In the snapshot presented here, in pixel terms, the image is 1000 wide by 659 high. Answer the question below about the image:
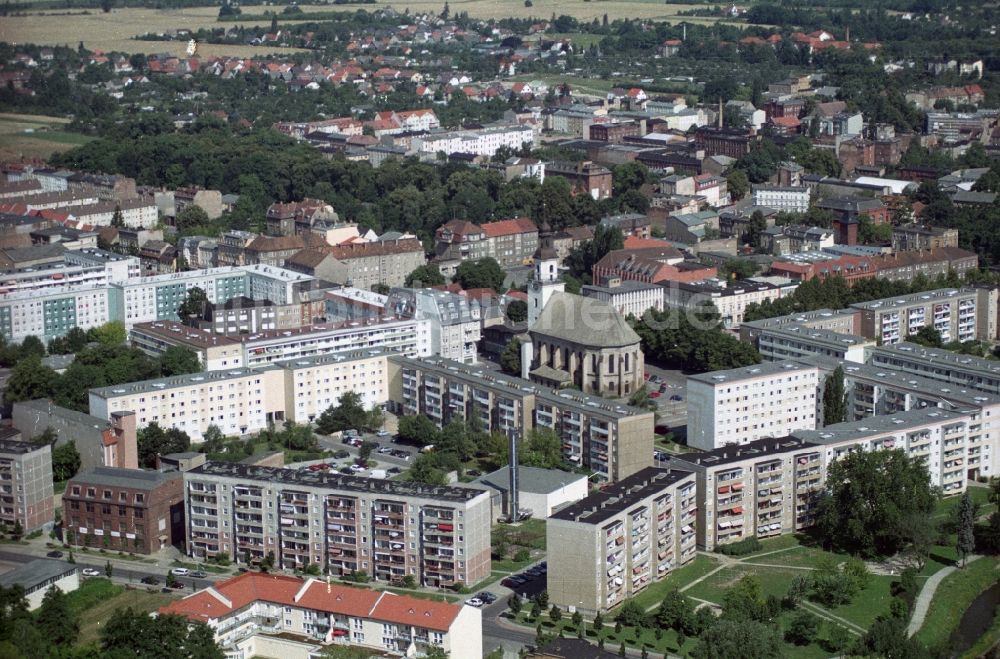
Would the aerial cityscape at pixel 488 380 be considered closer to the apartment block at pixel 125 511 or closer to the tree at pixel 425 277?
the apartment block at pixel 125 511

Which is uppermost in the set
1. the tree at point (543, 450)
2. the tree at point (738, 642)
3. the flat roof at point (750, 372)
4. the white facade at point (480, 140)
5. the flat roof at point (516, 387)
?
the white facade at point (480, 140)

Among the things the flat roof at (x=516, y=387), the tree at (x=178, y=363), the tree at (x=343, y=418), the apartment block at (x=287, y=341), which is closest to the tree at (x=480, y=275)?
the apartment block at (x=287, y=341)

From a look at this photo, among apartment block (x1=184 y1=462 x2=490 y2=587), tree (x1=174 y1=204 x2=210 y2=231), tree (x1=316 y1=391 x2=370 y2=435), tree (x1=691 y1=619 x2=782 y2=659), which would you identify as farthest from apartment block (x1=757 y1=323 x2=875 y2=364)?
tree (x1=174 y1=204 x2=210 y2=231)

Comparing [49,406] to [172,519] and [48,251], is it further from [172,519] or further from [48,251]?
[48,251]

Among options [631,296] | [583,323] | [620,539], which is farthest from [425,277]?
[620,539]

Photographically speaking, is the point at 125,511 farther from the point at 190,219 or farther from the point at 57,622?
the point at 190,219

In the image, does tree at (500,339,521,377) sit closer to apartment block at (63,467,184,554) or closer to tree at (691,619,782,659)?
apartment block at (63,467,184,554)
